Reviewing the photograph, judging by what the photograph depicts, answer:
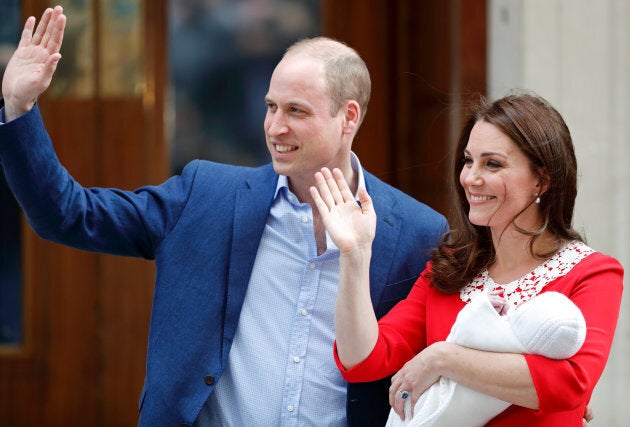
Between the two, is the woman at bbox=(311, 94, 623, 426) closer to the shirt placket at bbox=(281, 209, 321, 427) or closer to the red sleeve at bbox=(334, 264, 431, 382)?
the red sleeve at bbox=(334, 264, 431, 382)

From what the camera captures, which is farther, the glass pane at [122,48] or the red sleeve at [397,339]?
the glass pane at [122,48]

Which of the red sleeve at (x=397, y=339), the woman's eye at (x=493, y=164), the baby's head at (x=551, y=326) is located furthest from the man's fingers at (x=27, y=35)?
the baby's head at (x=551, y=326)

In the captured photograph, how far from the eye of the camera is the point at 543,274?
8.91 feet

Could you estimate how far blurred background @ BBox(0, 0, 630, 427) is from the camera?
4914 millimetres

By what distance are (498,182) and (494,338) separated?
0.41m

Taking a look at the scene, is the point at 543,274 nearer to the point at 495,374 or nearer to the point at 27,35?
the point at 495,374

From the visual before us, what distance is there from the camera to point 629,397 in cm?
437

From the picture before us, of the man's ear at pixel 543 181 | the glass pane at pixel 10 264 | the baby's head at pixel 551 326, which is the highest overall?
the man's ear at pixel 543 181

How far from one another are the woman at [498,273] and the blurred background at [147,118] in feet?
6.00

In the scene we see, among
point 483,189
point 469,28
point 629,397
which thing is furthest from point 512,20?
point 483,189

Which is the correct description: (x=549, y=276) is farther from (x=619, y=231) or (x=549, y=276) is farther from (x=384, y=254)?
(x=619, y=231)

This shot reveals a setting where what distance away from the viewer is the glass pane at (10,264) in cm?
494

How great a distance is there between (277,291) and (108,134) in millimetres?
2083

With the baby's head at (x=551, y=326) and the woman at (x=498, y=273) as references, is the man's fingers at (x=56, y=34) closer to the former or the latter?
the woman at (x=498, y=273)
